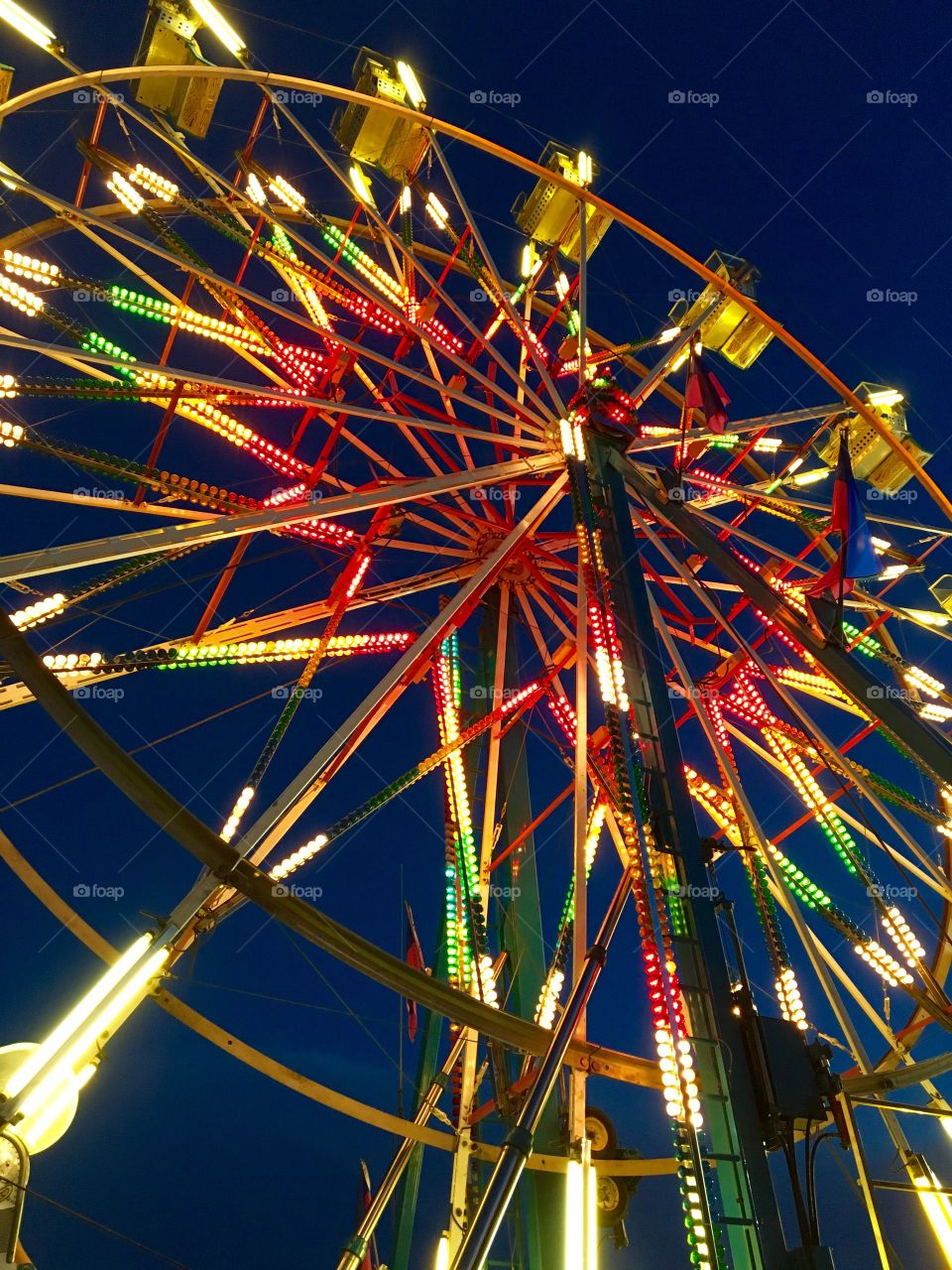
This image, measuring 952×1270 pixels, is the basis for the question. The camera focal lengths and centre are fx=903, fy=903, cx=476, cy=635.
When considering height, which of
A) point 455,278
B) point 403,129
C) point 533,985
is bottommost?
point 533,985

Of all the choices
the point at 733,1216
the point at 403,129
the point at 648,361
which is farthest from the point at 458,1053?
the point at 648,361

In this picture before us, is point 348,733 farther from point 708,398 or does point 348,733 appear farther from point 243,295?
point 708,398

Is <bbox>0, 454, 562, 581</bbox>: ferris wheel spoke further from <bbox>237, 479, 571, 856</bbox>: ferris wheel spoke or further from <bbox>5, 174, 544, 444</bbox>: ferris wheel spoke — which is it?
<bbox>5, 174, 544, 444</bbox>: ferris wheel spoke

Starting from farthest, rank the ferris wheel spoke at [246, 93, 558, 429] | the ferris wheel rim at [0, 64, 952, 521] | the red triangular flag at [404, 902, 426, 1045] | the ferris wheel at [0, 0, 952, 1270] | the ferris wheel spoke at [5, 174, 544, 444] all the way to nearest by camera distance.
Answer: the red triangular flag at [404, 902, 426, 1045] → the ferris wheel spoke at [246, 93, 558, 429] → the ferris wheel rim at [0, 64, 952, 521] → the ferris wheel spoke at [5, 174, 544, 444] → the ferris wheel at [0, 0, 952, 1270]

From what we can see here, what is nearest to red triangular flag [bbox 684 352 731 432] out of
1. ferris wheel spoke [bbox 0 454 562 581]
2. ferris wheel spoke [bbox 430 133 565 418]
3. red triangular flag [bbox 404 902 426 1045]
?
ferris wheel spoke [bbox 430 133 565 418]

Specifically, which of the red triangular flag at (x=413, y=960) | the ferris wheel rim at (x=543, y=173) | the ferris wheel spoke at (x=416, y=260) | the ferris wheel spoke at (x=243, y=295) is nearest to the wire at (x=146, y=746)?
the ferris wheel spoke at (x=243, y=295)

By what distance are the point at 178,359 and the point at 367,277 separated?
24.9 metres

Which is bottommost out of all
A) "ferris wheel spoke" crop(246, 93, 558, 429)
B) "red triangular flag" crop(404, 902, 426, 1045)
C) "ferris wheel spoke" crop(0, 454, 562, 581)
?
"ferris wheel spoke" crop(0, 454, 562, 581)

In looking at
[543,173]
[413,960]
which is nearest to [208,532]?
[543,173]

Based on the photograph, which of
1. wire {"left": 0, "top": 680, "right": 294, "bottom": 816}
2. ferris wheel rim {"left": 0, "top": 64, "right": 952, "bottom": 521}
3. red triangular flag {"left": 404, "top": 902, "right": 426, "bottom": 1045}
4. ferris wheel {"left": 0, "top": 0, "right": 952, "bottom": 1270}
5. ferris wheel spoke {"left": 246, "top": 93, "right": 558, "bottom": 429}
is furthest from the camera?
red triangular flag {"left": 404, "top": 902, "right": 426, "bottom": 1045}

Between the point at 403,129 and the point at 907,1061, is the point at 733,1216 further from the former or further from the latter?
the point at 403,129

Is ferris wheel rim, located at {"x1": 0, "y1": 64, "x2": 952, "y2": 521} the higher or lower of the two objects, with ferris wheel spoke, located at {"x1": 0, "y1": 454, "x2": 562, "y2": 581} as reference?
higher

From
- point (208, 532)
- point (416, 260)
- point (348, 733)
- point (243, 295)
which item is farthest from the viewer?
point (416, 260)

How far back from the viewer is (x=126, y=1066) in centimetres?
3925
